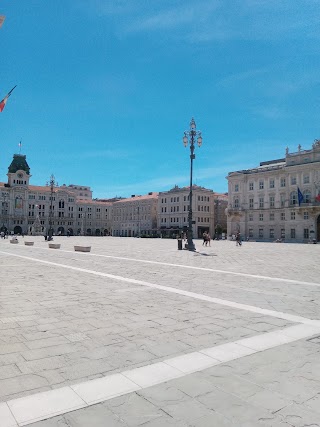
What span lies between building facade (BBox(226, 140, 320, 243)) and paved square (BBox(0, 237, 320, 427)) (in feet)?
178

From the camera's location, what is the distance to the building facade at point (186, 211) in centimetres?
8669

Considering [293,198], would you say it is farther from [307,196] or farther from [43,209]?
[43,209]

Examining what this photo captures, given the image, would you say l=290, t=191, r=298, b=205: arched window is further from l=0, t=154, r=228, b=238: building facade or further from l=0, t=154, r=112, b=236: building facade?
l=0, t=154, r=112, b=236: building facade

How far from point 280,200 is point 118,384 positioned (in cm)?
6657

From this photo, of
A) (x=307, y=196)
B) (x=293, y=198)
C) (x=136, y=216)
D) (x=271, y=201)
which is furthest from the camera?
(x=136, y=216)

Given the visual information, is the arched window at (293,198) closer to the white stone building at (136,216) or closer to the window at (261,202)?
the window at (261,202)

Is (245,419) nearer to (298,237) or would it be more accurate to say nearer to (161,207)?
(298,237)

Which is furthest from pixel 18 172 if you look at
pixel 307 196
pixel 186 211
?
pixel 307 196

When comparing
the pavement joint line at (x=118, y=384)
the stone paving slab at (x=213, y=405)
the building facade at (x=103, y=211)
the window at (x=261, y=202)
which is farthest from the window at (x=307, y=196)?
the stone paving slab at (x=213, y=405)

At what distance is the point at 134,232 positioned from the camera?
104m

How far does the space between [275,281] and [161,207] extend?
278 feet

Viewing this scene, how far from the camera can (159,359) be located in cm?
434

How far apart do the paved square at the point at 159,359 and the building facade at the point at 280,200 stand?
5414cm

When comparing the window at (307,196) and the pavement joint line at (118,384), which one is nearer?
the pavement joint line at (118,384)
